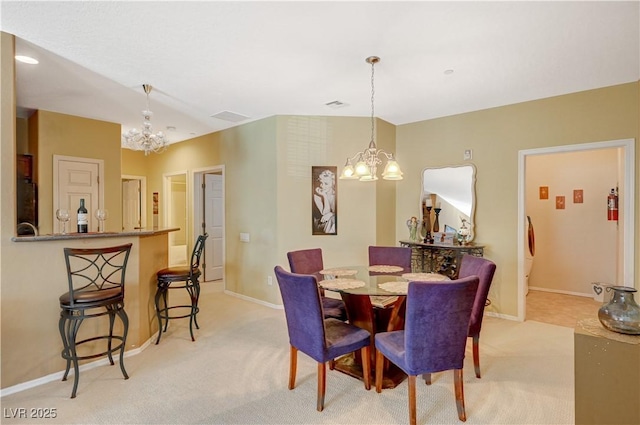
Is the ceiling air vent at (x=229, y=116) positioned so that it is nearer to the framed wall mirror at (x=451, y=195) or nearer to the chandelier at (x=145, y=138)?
the chandelier at (x=145, y=138)

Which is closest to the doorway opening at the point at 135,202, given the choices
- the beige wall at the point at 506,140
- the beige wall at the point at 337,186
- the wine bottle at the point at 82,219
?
the beige wall at the point at 337,186

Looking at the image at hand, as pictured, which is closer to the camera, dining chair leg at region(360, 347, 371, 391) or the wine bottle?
dining chair leg at region(360, 347, 371, 391)

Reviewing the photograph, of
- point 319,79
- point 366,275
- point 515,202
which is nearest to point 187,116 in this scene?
point 319,79

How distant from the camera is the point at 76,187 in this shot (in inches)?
178

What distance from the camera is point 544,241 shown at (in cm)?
537

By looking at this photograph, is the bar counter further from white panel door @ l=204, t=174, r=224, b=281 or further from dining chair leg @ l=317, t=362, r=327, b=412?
white panel door @ l=204, t=174, r=224, b=281

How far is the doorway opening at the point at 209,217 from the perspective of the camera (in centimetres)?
579

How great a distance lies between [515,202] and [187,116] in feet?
14.7

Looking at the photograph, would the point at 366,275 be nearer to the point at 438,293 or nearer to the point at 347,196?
the point at 438,293

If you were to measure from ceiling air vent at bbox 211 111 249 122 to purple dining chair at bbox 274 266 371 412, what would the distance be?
2.87 meters

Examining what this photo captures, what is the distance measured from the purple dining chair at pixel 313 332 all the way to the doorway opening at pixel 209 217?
3774mm

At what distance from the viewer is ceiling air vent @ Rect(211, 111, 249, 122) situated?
14.2 ft

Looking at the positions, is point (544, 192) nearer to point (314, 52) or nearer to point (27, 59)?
point (314, 52)

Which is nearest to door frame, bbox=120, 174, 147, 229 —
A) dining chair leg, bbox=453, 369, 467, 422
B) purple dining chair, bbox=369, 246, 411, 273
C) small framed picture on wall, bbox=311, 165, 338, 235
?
small framed picture on wall, bbox=311, 165, 338, 235
